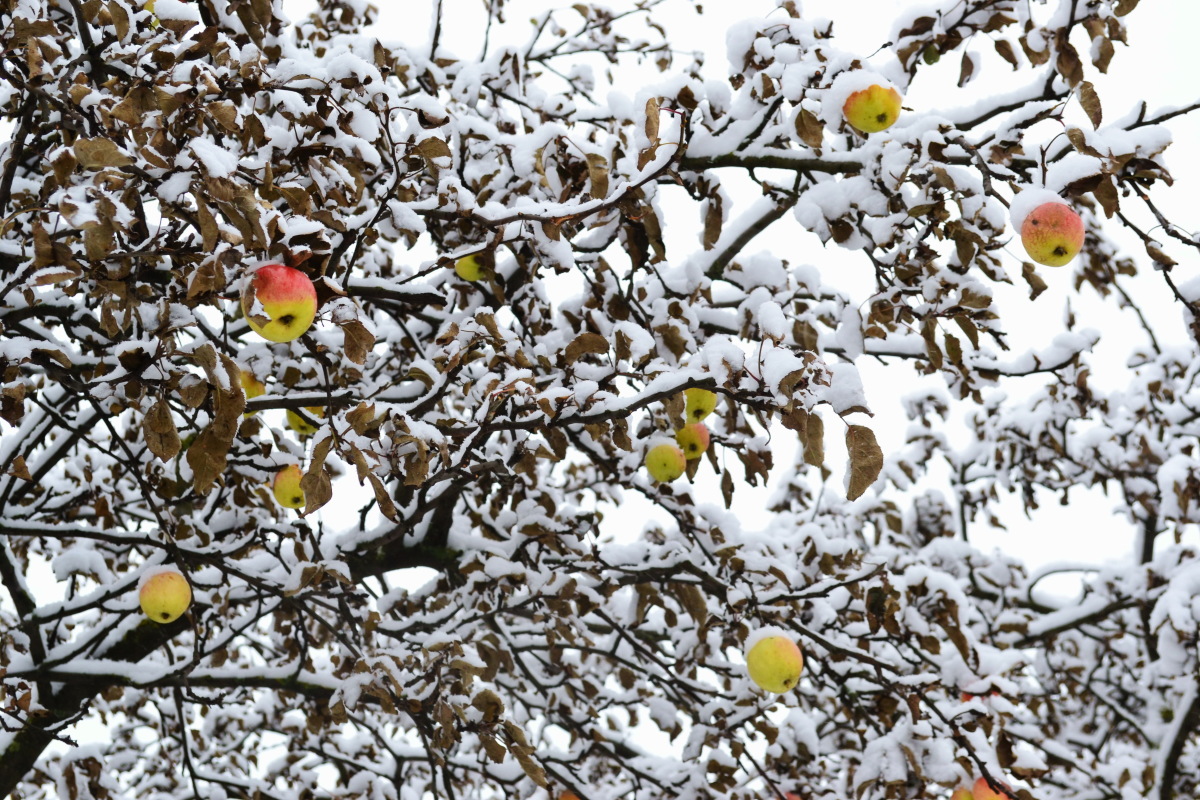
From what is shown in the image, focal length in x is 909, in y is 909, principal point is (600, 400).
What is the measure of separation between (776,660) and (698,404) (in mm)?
895

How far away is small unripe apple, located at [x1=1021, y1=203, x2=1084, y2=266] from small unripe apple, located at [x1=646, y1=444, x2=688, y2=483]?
1408 mm

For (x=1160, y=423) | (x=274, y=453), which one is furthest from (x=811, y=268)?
(x=1160, y=423)

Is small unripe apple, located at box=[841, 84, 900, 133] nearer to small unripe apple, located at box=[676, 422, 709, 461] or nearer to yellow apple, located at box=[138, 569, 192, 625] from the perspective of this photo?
small unripe apple, located at box=[676, 422, 709, 461]

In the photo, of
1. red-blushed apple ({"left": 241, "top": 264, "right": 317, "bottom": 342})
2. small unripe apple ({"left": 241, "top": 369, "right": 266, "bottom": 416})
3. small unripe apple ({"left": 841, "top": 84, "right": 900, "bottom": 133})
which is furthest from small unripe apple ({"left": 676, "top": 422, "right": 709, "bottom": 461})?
red-blushed apple ({"left": 241, "top": 264, "right": 317, "bottom": 342})

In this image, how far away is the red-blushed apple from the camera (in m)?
1.74

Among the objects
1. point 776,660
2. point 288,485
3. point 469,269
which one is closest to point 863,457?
point 776,660

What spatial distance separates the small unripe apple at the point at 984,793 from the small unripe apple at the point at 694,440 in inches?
56.0

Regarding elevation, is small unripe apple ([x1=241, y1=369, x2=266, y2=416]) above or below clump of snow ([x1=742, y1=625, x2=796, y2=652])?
above

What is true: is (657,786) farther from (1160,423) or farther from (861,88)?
(1160,423)

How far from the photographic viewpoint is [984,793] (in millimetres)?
2979

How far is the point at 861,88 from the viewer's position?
248cm

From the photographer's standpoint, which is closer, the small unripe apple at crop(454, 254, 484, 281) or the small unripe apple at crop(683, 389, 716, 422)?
the small unripe apple at crop(683, 389, 716, 422)

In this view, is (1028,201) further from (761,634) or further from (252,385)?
(252,385)

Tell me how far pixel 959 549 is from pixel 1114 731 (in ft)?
7.18
